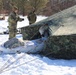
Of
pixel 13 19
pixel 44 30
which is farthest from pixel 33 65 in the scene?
pixel 13 19

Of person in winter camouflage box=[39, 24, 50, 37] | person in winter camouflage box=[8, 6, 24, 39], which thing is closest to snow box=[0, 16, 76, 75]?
person in winter camouflage box=[39, 24, 50, 37]

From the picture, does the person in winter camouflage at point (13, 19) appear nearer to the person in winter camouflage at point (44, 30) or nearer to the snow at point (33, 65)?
the person in winter camouflage at point (44, 30)

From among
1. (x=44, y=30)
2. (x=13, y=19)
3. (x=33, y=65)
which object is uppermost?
(x=13, y=19)

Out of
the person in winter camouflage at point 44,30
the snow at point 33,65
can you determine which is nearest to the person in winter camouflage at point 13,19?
the person in winter camouflage at point 44,30

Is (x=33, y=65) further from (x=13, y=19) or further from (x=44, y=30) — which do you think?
(x=13, y=19)

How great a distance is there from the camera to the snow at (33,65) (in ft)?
20.1

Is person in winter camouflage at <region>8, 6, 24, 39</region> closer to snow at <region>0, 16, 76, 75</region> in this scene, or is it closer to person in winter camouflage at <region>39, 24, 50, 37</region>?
person in winter camouflage at <region>39, 24, 50, 37</region>

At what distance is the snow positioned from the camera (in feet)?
20.1

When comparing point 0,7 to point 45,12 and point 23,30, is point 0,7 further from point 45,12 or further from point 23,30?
point 23,30

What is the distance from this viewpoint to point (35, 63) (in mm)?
6805

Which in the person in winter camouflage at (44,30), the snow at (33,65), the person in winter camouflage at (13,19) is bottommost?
the snow at (33,65)

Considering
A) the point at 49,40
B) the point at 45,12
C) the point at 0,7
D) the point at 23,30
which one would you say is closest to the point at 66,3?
the point at 45,12

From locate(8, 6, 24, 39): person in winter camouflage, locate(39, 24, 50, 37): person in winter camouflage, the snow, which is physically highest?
locate(8, 6, 24, 39): person in winter camouflage

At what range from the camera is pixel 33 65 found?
21.8 ft
